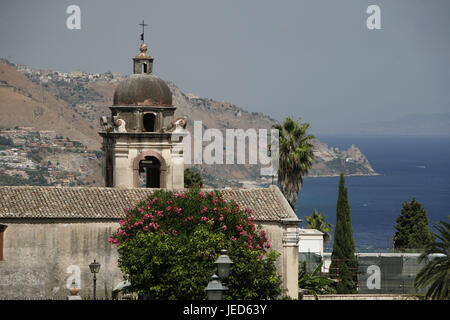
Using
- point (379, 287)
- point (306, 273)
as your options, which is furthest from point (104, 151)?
point (379, 287)

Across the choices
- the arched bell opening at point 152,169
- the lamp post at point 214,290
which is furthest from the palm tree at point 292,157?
the lamp post at point 214,290

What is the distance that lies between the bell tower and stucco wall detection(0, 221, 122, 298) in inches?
198

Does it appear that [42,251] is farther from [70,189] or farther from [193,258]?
[193,258]

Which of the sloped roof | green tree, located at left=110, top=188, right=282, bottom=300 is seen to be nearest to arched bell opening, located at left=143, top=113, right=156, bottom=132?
the sloped roof

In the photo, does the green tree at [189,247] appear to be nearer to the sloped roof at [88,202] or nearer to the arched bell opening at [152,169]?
the sloped roof at [88,202]

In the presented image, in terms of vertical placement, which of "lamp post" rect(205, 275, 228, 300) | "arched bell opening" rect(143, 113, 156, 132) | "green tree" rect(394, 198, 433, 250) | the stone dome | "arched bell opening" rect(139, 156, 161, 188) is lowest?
"lamp post" rect(205, 275, 228, 300)

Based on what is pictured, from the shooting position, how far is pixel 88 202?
39688mm

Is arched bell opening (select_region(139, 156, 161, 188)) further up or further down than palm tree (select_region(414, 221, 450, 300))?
further up

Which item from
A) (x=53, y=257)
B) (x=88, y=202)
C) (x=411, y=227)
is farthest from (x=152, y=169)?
(x=411, y=227)

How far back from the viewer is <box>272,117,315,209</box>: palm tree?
180 feet

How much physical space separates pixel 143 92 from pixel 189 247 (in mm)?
11376

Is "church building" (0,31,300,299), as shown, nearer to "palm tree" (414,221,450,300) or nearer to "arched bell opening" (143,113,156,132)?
"arched bell opening" (143,113,156,132)

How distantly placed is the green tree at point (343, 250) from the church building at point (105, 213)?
5974 millimetres
